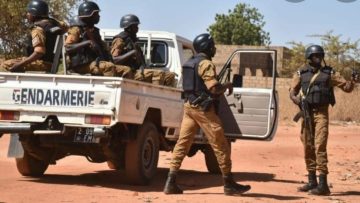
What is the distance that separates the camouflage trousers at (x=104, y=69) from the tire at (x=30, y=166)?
4.62 ft

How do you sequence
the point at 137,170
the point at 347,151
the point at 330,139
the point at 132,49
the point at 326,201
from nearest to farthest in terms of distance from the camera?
the point at 326,201 < the point at 137,170 < the point at 132,49 < the point at 347,151 < the point at 330,139

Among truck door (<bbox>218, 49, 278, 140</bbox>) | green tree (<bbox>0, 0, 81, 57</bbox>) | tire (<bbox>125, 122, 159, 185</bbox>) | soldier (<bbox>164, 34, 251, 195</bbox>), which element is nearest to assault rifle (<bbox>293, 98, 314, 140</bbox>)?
truck door (<bbox>218, 49, 278, 140</bbox>)

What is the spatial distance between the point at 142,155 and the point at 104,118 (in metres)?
0.95

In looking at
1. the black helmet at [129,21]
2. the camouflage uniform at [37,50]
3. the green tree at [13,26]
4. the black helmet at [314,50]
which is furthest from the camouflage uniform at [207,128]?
the green tree at [13,26]

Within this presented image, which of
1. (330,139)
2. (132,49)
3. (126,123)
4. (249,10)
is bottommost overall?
(330,139)

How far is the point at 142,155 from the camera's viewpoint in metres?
8.19

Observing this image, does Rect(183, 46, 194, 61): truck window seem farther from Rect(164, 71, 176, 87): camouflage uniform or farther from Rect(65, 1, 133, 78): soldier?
Rect(65, 1, 133, 78): soldier

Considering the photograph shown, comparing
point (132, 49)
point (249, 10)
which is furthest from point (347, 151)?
point (249, 10)

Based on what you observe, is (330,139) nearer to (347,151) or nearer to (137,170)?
(347,151)

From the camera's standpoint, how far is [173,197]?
7340mm

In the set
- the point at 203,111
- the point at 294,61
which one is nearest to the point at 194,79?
the point at 203,111

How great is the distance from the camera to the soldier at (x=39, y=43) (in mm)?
8062

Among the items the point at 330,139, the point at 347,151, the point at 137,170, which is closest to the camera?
the point at 137,170

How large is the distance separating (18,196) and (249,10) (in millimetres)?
69228
